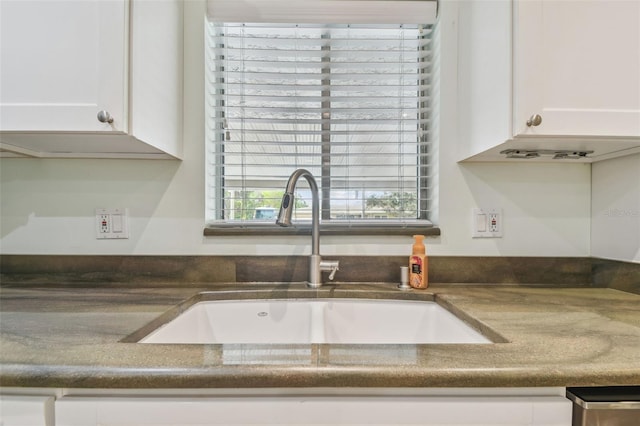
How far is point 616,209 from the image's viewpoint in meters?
1.08

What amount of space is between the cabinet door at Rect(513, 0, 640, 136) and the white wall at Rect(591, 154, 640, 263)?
28 centimetres

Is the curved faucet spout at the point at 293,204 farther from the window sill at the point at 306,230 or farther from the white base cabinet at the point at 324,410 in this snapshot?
the white base cabinet at the point at 324,410

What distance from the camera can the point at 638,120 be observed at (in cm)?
84

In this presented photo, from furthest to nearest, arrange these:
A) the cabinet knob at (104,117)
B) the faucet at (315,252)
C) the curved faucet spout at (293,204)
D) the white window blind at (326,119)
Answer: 1. the white window blind at (326,119)
2. the faucet at (315,252)
3. the curved faucet spout at (293,204)
4. the cabinet knob at (104,117)

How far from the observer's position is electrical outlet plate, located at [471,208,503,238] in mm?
1188

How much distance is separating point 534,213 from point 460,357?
34.2 inches

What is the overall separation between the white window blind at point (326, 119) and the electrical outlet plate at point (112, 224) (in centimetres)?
32

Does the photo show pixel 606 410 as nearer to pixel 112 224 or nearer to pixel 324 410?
pixel 324 410

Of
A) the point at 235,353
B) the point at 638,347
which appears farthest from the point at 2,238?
the point at 638,347

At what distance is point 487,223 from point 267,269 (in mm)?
849

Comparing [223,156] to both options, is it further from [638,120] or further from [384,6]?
[638,120]

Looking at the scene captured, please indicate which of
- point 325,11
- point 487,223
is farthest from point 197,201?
point 487,223

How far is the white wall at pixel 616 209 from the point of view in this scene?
3.34ft

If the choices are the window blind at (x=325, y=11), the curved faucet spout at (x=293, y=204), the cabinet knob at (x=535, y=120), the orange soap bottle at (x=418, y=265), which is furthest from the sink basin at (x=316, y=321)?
the window blind at (x=325, y=11)
